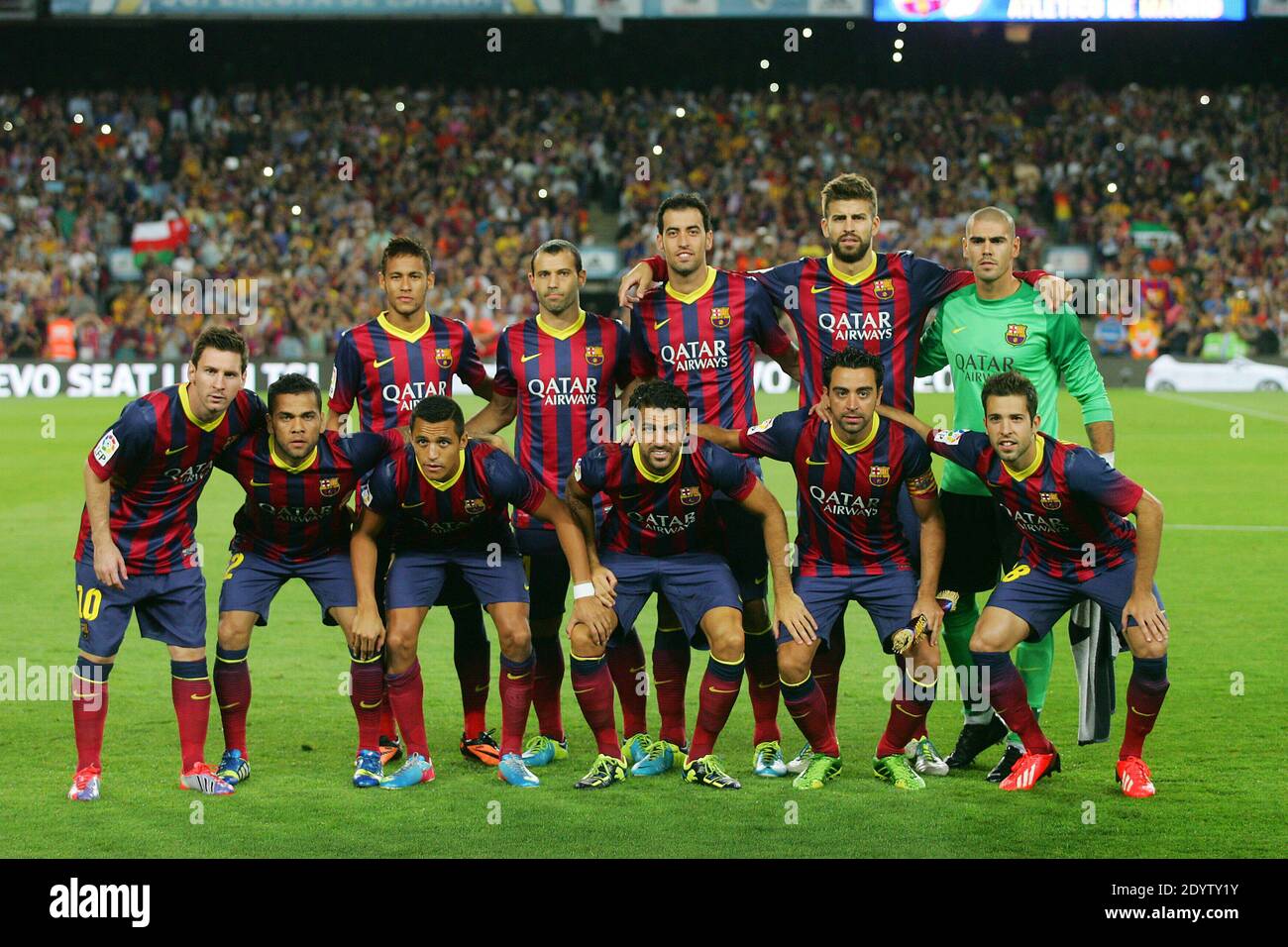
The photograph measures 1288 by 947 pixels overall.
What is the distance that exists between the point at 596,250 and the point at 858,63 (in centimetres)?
822

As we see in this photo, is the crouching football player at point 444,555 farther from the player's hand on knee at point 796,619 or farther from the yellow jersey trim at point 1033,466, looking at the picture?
the yellow jersey trim at point 1033,466

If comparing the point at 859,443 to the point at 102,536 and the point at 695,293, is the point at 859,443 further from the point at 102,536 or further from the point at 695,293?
the point at 102,536

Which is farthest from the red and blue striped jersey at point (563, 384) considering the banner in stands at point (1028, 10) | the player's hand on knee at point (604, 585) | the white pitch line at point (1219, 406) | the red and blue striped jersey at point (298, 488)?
the banner in stands at point (1028, 10)

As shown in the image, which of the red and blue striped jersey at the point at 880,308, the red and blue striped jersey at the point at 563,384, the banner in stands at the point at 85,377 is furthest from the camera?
the banner in stands at the point at 85,377

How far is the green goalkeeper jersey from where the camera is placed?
248 inches

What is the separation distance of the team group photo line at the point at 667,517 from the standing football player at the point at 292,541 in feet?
0.05

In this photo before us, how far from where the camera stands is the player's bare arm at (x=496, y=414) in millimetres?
6676

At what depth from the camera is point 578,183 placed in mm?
32469

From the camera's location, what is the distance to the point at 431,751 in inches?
256

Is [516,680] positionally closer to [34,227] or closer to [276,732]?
[276,732]

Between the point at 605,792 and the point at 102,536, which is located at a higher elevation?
the point at 102,536

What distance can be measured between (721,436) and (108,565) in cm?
244

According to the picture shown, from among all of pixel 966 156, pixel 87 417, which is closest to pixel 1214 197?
pixel 966 156

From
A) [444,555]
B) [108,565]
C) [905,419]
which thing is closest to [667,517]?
[444,555]
